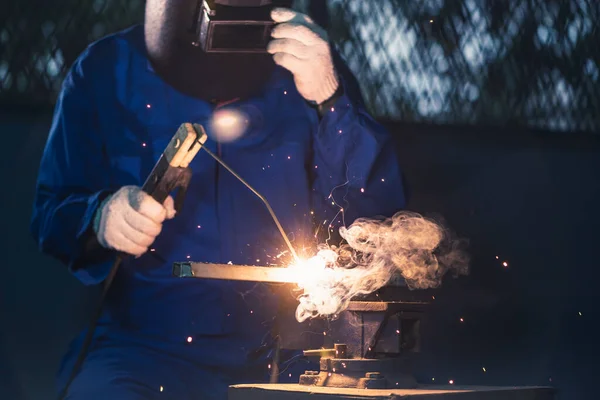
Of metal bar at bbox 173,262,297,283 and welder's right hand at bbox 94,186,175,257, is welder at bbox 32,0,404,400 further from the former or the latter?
metal bar at bbox 173,262,297,283

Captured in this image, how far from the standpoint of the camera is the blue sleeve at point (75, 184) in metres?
1.71

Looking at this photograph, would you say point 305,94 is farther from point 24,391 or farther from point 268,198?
point 24,391

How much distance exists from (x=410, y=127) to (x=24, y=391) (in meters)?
1.23

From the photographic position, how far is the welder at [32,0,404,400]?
1.75m

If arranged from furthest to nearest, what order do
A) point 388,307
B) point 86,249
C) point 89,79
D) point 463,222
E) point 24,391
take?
point 463,222
point 24,391
point 89,79
point 86,249
point 388,307

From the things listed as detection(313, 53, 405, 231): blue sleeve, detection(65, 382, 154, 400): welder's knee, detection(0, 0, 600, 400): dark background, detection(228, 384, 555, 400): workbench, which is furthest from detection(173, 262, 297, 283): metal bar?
detection(0, 0, 600, 400): dark background

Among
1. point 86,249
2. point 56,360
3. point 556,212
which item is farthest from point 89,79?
point 556,212

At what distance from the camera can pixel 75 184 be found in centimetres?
179

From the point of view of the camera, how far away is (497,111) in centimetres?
240

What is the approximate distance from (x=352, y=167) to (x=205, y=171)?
13.1 inches

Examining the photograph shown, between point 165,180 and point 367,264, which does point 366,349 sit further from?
point 165,180

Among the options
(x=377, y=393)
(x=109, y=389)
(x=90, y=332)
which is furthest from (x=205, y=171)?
(x=377, y=393)

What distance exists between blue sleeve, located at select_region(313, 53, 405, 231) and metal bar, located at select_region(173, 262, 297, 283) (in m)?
0.52

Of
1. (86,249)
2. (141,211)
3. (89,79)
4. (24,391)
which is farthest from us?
(24,391)
